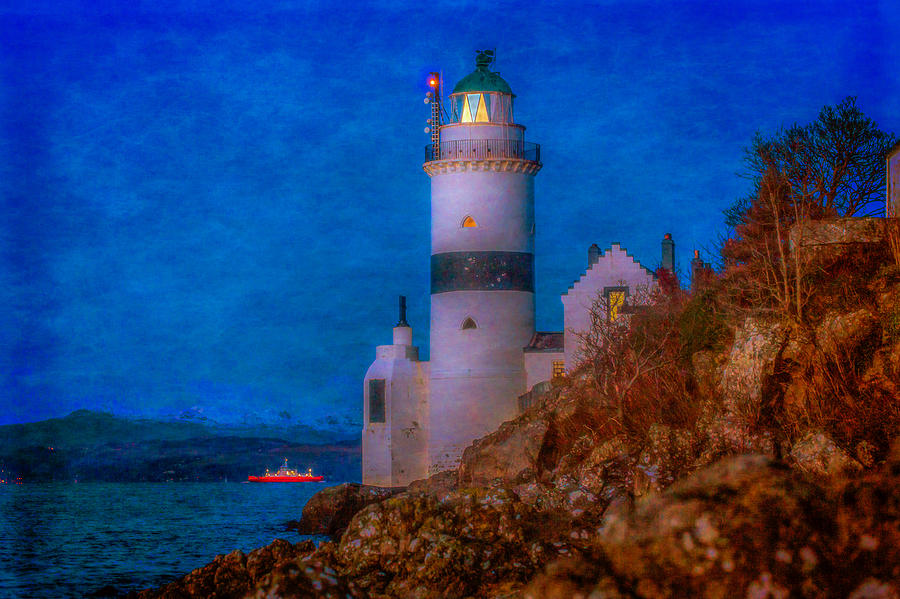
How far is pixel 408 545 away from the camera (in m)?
18.0

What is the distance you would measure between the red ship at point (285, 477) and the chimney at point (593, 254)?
7145 cm

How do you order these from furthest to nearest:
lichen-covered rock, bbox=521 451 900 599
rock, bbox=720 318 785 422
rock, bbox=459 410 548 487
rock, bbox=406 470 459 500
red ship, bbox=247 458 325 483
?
red ship, bbox=247 458 325 483 → rock, bbox=406 470 459 500 → rock, bbox=459 410 548 487 → rock, bbox=720 318 785 422 → lichen-covered rock, bbox=521 451 900 599

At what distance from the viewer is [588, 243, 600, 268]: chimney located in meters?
48.0

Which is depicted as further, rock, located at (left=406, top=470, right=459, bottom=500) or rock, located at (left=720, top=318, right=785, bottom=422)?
rock, located at (left=406, top=470, right=459, bottom=500)

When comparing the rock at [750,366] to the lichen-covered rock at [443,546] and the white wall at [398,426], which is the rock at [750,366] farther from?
the white wall at [398,426]

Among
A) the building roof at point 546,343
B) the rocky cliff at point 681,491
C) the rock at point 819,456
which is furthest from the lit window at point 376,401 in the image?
the rock at point 819,456

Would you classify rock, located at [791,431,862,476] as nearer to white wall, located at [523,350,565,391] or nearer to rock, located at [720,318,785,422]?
rock, located at [720,318,785,422]

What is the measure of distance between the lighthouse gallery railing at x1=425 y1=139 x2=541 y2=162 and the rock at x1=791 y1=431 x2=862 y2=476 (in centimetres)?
2977

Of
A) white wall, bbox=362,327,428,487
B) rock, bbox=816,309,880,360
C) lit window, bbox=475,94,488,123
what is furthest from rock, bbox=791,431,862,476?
lit window, bbox=475,94,488,123

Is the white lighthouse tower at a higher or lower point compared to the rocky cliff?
higher

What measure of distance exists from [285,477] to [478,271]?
72000 mm

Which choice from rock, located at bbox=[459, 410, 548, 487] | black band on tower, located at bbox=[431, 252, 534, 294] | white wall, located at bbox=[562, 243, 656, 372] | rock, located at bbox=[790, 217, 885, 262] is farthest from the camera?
black band on tower, located at bbox=[431, 252, 534, 294]

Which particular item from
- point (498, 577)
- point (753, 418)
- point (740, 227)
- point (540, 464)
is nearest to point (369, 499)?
point (540, 464)

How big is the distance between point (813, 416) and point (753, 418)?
4.09ft
